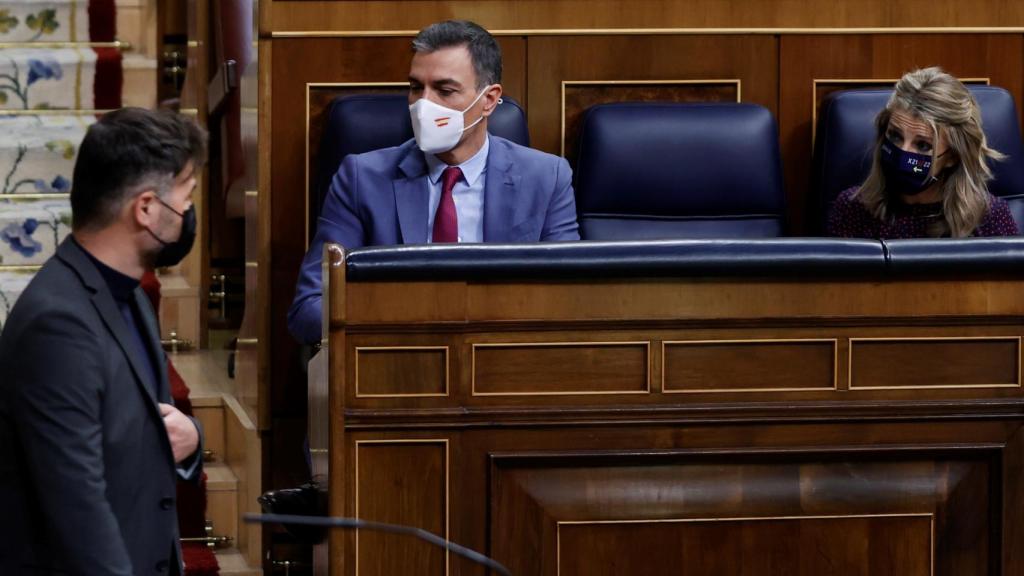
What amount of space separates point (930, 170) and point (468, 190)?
21.2 inches

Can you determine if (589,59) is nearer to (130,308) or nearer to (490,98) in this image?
(490,98)

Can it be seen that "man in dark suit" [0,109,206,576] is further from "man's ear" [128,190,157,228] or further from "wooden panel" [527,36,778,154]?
"wooden panel" [527,36,778,154]

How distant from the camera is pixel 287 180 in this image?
2084mm

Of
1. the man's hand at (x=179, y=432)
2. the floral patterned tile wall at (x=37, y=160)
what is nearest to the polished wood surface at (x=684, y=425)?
the man's hand at (x=179, y=432)

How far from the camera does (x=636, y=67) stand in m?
2.15

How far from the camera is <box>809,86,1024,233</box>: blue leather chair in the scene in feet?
6.91

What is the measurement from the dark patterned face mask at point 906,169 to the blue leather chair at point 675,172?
0.48 feet

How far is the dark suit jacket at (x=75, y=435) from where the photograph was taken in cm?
112

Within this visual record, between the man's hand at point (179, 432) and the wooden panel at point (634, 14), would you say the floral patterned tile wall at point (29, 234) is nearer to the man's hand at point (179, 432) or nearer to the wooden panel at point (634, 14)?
the wooden panel at point (634, 14)

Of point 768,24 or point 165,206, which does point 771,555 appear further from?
point 768,24

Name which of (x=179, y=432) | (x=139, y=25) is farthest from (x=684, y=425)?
(x=139, y=25)

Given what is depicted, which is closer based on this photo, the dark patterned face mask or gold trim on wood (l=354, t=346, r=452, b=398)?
gold trim on wood (l=354, t=346, r=452, b=398)

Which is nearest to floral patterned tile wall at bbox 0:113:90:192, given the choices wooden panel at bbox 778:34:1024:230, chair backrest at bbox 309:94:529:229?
chair backrest at bbox 309:94:529:229

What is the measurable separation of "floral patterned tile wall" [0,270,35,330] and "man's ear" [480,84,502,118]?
2.80ft
